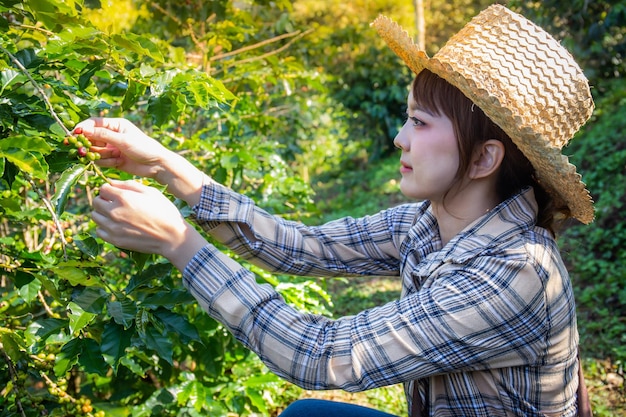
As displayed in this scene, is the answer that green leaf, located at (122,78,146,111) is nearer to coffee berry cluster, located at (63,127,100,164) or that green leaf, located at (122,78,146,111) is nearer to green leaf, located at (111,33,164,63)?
green leaf, located at (111,33,164,63)

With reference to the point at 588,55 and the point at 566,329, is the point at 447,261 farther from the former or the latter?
the point at 588,55

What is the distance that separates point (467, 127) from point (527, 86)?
17 centimetres

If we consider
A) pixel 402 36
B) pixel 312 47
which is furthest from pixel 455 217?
pixel 312 47

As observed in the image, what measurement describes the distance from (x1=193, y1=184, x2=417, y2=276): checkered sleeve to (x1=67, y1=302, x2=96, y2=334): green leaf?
1.68 ft

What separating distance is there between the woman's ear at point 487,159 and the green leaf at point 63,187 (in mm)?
921

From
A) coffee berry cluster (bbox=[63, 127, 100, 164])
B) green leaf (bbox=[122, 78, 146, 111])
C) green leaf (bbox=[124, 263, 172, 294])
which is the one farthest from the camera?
green leaf (bbox=[122, 78, 146, 111])

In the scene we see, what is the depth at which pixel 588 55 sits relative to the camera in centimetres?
759

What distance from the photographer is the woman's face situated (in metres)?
1.57

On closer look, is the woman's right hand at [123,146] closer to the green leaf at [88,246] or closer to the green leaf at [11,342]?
the green leaf at [88,246]

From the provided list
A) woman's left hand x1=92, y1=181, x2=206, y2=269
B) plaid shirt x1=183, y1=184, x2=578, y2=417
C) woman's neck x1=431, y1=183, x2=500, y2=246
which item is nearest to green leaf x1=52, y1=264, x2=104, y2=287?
woman's left hand x1=92, y1=181, x2=206, y2=269

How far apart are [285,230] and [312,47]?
2.97m

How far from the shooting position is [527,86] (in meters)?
1.53

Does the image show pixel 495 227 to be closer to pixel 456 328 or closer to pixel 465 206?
pixel 465 206

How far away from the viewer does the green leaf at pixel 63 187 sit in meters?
1.26
